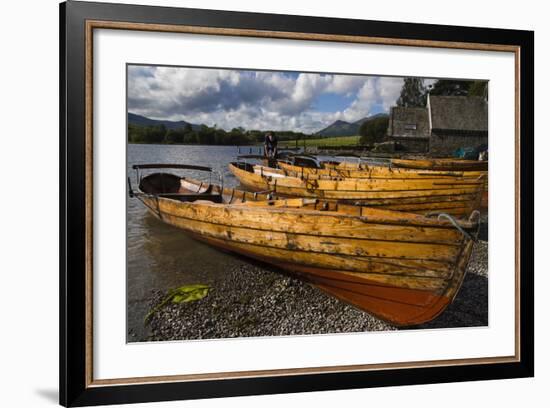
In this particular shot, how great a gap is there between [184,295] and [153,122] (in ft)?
3.57

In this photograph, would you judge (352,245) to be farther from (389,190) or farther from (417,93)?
(417,93)

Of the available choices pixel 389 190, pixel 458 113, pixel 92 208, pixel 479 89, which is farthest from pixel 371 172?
pixel 92 208

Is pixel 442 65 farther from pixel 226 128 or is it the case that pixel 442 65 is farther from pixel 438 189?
pixel 226 128

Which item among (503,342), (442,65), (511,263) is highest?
(442,65)

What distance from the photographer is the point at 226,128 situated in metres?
3.65

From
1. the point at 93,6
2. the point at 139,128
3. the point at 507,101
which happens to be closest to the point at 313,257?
Result: the point at 139,128

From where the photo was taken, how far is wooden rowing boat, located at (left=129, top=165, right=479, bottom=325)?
371 centimetres

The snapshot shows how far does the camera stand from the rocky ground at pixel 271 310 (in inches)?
141

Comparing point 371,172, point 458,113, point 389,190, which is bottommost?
point 389,190

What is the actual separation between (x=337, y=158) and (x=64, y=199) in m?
1.81

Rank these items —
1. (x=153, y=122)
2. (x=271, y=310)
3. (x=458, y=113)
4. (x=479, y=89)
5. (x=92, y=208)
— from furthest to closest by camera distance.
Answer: (x=479, y=89), (x=458, y=113), (x=271, y=310), (x=153, y=122), (x=92, y=208)

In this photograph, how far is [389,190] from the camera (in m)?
4.13

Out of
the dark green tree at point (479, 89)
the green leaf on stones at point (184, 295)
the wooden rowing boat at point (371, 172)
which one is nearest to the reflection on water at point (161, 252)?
the green leaf on stones at point (184, 295)

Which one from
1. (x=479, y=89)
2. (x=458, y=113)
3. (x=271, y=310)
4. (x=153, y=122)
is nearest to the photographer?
(x=153, y=122)
